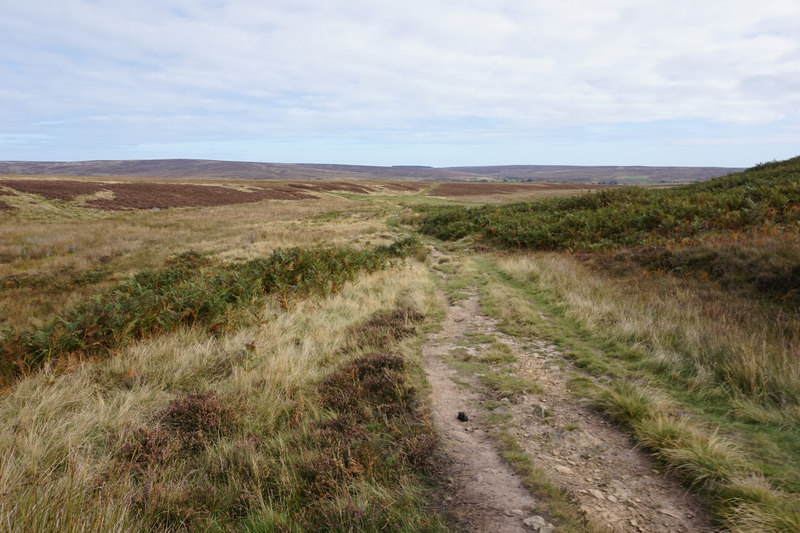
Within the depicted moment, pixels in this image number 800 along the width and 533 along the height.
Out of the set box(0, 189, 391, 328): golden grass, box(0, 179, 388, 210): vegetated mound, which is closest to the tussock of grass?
box(0, 189, 391, 328): golden grass

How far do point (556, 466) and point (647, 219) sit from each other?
1552 cm

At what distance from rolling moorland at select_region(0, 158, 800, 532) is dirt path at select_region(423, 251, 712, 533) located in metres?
0.02

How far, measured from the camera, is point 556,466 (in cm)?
344

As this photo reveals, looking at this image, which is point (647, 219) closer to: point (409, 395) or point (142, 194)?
point (409, 395)

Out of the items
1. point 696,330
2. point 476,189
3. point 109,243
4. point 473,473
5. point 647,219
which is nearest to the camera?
point 473,473

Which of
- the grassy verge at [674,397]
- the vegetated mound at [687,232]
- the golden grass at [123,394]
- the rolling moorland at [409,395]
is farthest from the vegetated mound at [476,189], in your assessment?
the golden grass at [123,394]

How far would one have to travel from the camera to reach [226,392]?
4832mm

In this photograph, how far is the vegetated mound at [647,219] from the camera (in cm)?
1340

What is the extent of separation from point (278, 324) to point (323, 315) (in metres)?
1.04

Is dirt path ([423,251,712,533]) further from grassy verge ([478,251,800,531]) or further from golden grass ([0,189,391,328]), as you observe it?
golden grass ([0,189,391,328])

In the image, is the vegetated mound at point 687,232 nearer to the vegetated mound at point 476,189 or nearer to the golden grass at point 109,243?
the golden grass at point 109,243

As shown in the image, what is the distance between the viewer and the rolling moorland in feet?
9.49

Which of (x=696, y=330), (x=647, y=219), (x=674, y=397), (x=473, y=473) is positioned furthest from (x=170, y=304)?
(x=647, y=219)

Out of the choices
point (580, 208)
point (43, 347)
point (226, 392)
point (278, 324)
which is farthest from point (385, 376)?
point (580, 208)
